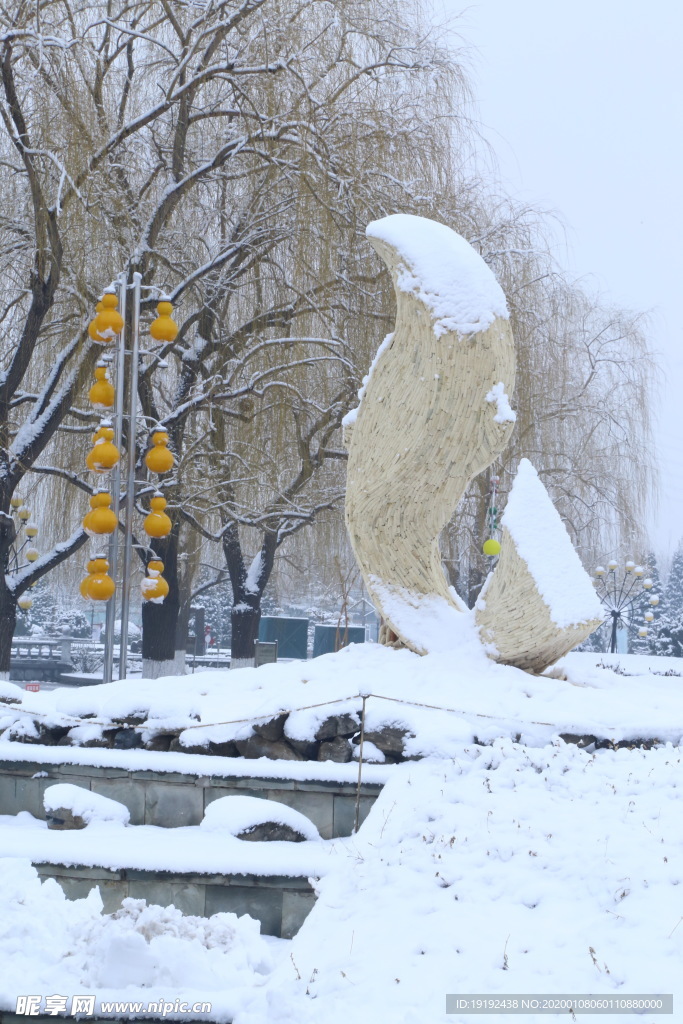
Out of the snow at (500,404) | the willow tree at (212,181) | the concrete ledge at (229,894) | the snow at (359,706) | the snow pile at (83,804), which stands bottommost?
the concrete ledge at (229,894)

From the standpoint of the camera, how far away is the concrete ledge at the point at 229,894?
204 inches

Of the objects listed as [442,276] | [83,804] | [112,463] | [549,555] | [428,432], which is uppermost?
[442,276]

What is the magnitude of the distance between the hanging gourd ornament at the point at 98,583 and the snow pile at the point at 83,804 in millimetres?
1805

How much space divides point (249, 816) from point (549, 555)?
259cm

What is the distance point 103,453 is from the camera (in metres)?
7.53

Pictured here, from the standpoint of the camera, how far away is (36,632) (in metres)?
30.5

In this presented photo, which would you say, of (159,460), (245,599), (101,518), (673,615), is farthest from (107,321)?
(673,615)

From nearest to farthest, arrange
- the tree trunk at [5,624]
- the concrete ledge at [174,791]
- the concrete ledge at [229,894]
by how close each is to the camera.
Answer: the concrete ledge at [229,894] < the concrete ledge at [174,791] < the tree trunk at [5,624]

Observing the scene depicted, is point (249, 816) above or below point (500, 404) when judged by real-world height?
below

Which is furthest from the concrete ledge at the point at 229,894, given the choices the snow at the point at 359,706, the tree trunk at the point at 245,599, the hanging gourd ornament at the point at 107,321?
the tree trunk at the point at 245,599

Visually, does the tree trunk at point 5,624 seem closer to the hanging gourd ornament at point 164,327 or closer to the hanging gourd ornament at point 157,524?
the hanging gourd ornament at point 157,524

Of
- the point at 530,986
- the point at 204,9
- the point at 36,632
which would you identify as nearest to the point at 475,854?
the point at 530,986

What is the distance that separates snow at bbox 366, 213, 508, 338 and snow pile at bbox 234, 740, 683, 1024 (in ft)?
9.69

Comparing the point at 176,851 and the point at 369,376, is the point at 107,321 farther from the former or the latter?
the point at 176,851
